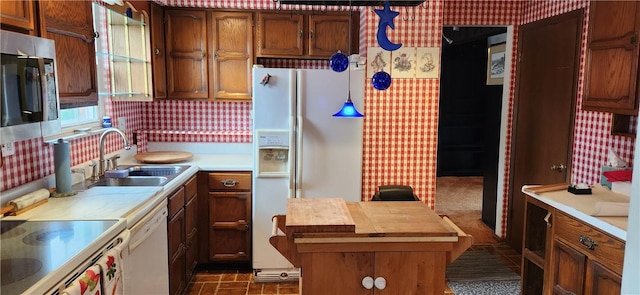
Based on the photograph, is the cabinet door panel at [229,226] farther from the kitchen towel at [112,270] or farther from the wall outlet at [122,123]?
the kitchen towel at [112,270]

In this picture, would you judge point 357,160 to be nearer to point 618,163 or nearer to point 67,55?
point 618,163

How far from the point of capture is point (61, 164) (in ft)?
7.82

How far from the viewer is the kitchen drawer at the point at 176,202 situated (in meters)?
2.78

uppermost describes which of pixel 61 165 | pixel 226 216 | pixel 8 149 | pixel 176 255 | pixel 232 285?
pixel 8 149

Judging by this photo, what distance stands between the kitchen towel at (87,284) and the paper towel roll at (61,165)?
0.97 meters

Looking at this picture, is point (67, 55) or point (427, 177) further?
point (427, 177)

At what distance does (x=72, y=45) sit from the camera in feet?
7.31

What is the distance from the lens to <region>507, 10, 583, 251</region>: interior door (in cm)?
344

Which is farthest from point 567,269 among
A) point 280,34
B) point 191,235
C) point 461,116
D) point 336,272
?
point 461,116

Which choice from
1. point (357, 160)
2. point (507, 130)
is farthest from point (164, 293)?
point (507, 130)

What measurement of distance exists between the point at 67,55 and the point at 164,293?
1.46m

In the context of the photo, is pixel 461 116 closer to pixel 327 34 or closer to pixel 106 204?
pixel 327 34

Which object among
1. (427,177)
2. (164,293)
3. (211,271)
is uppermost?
(427,177)

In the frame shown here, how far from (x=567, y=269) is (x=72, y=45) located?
2812 millimetres
